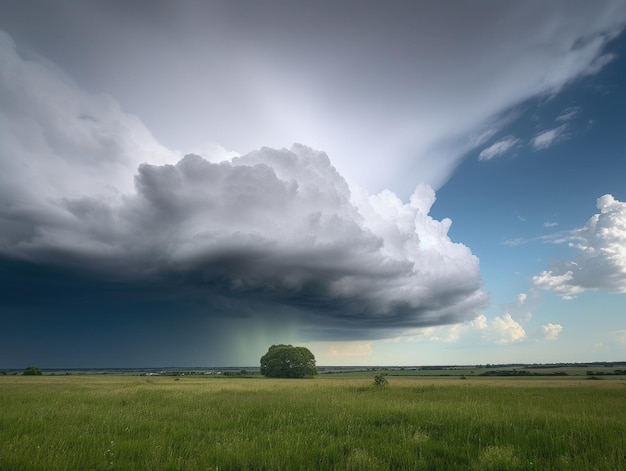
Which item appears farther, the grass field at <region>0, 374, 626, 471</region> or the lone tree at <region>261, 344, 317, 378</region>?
the lone tree at <region>261, 344, 317, 378</region>

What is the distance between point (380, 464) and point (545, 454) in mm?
4163

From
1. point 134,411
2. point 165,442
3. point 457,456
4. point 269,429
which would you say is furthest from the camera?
point 134,411

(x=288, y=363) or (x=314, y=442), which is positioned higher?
(x=288, y=363)

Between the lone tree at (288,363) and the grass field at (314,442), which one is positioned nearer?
the grass field at (314,442)

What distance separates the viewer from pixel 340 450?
8438mm

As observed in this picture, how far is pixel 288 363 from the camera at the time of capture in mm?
102250

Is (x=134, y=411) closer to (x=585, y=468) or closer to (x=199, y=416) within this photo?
(x=199, y=416)

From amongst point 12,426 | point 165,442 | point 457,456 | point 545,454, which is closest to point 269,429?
point 165,442

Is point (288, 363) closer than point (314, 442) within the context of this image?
No

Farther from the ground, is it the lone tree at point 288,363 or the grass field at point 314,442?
the lone tree at point 288,363

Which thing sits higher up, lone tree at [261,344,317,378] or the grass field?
lone tree at [261,344,317,378]

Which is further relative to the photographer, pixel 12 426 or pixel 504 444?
pixel 12 426

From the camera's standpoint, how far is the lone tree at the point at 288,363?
102 m

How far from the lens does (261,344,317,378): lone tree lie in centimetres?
10175
